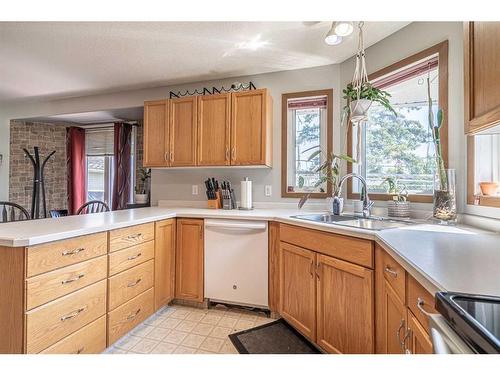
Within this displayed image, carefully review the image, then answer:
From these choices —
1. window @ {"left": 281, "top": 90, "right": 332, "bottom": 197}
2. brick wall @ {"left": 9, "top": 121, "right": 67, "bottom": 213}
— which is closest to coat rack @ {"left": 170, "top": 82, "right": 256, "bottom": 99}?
window @ {"left": 281, "top": 90, "right": 332, "bottom": 197}

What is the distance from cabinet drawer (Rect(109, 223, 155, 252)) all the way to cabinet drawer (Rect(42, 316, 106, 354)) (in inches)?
17.7

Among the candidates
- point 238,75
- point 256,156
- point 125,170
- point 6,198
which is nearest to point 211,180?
point 256,156

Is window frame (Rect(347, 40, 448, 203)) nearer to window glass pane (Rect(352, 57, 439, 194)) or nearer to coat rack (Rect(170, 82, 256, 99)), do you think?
window glass pane (Rect(352, 57, 439, 194))

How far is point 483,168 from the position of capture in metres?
1.54

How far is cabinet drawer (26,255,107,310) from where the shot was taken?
48.1 inches

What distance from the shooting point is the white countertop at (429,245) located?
0.71 meters

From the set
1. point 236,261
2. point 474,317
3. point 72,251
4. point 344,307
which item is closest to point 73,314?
point 72,251

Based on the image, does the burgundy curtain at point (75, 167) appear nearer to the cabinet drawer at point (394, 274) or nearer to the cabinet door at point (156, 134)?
the cabinet door at point (156, 134)

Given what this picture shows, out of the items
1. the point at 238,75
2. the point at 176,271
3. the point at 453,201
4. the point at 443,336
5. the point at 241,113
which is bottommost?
the point at 176,271

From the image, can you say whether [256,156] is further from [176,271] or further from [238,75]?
[176,271]

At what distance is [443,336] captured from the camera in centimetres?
55

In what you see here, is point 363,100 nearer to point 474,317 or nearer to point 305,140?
point 305,140

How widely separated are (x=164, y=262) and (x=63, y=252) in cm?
96

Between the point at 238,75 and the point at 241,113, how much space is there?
0.58 meters
